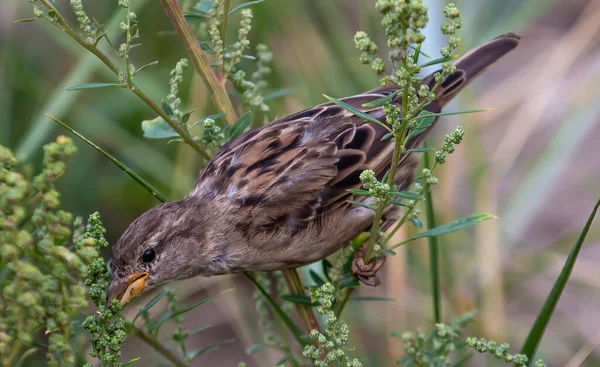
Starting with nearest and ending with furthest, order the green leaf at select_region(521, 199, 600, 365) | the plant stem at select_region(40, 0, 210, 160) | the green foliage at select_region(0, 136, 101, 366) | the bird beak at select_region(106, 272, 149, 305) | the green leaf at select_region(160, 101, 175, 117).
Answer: the green foliage at select_region(0, 136, 101, 366) < the plant stem at select_region(40, 0, 210, 160) < the green leaf at select_region(521, 199, 600, 365) < the green leaf at select_region(160, 101, 175, 117) < the bird beak at select_region(106, 272, 149, 305)

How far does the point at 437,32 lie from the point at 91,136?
5.77 ft

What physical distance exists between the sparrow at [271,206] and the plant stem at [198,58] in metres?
0.24

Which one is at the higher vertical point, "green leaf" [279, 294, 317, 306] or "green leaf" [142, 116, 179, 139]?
"green leaf" [142, 116, 179, 139]

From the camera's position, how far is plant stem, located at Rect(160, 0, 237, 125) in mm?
1810

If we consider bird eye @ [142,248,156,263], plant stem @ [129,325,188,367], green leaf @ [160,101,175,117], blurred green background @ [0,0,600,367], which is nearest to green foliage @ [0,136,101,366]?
plant stem @ [129,325,188,367]

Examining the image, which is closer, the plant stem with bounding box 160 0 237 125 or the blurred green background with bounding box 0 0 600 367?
the plant stem with bounding box 160 0 237 125

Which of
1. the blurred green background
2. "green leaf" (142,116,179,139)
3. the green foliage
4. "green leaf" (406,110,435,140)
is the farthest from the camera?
the blurred green background

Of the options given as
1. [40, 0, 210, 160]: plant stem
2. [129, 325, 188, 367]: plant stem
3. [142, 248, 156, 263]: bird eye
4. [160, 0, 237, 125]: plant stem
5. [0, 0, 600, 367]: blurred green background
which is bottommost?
[129, 325, 188, 367]: plant stem

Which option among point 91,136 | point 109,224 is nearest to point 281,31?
point 91,136

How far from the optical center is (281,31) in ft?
12.5

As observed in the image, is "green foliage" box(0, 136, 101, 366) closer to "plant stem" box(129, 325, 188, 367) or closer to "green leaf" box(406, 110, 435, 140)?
"plant stem" box(129, 325, 188, 367)

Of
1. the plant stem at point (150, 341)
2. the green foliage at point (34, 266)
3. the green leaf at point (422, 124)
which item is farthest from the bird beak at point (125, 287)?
the green leaf at point (422, 124)

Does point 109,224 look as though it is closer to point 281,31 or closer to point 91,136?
point 91,136

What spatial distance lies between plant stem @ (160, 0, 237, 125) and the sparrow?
9.4 inches
